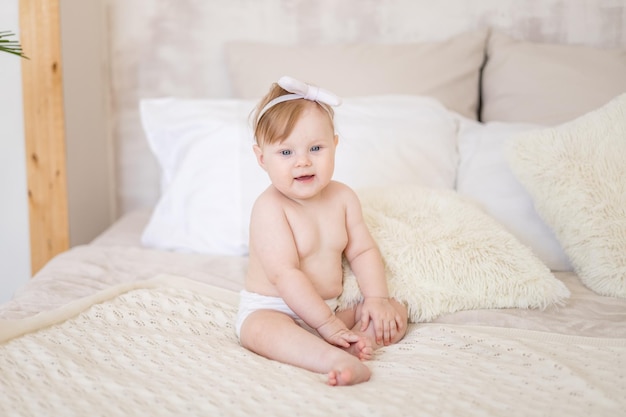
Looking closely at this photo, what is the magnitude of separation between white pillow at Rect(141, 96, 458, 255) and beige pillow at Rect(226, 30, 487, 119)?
17cm

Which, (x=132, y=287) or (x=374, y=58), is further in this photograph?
(x=374, y=58)

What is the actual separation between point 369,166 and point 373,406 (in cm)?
88

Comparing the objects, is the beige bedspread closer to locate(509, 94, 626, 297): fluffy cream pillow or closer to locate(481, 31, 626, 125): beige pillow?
locate(509, 94, 626, 297): fluffy cream pillow

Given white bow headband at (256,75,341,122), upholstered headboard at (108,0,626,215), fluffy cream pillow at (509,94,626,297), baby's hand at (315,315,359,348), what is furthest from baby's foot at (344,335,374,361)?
upholstered headboard at (108,0,626,215)

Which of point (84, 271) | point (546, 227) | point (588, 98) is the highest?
point (588, 98)

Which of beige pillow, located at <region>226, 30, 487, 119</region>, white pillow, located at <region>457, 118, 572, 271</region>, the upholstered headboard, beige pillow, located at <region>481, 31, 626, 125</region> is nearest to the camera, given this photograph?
white pillow, located at <region>457, 118, 572, 271</region>

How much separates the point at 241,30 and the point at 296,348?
58.1 inches

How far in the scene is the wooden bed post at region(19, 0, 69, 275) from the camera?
1.91 metres

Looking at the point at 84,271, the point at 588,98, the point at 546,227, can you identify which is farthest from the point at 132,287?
the point at 588,98

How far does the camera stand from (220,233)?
1.68m

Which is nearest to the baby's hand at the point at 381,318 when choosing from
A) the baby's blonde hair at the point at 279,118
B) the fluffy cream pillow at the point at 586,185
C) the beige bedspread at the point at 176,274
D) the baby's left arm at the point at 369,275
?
the baby's left arm at the point at 369,275

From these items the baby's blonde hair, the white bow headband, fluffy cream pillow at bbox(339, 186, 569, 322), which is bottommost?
fluffy cream pillow at bbox(339, 186, 569, 322)

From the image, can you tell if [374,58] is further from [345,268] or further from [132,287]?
[132,287]

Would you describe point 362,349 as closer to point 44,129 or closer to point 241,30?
point 44,129
